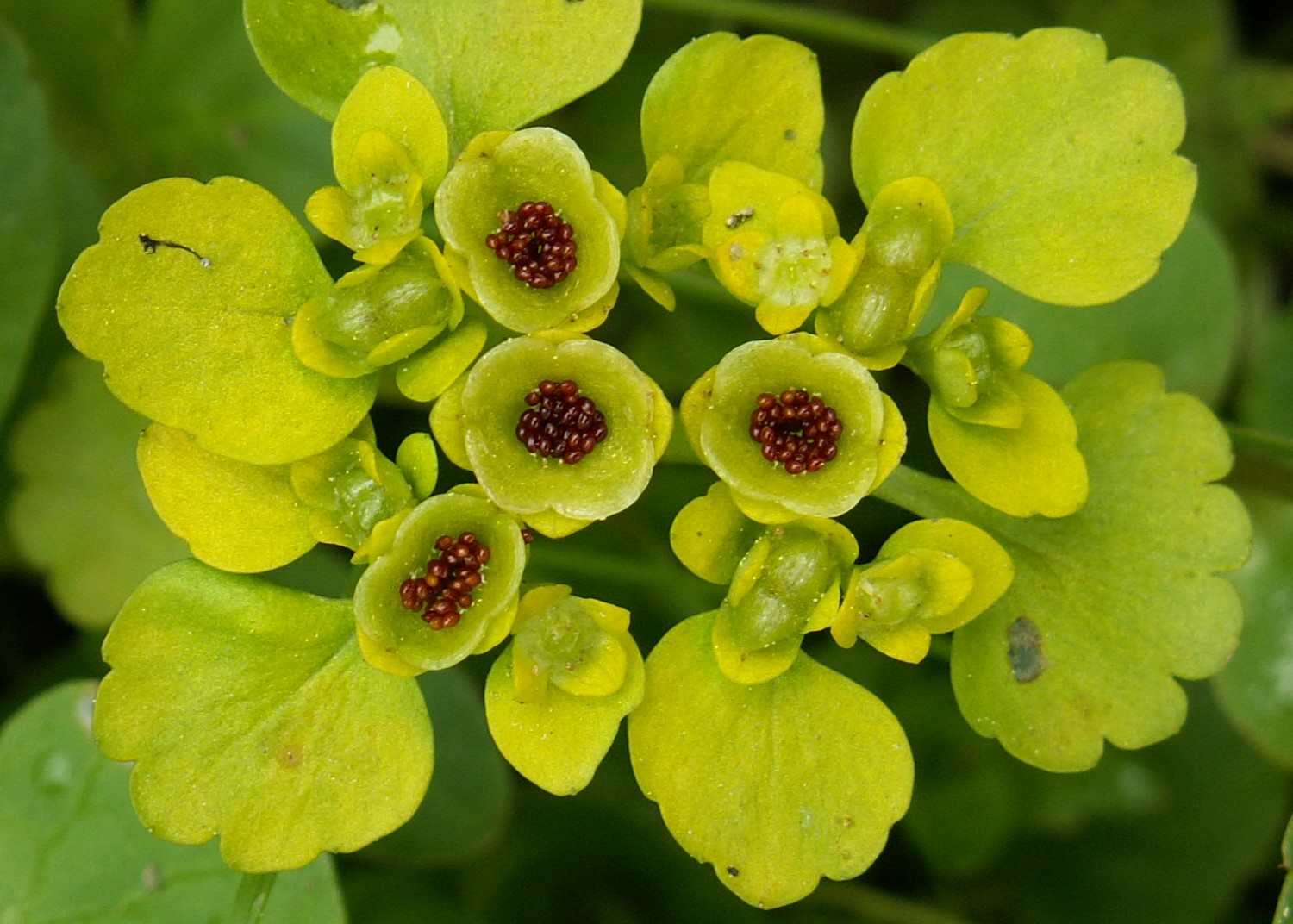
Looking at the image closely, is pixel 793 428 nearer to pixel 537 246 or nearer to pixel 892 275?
pixel 892 275

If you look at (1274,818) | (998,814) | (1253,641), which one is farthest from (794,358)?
(1274,818)

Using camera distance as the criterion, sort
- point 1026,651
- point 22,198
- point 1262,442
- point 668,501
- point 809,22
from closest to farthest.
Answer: point 1026,651 → point 1262,442 → point 22,198 → point 809,22 → point 668,501

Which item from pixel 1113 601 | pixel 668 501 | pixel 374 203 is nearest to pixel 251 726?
pixel 374 203

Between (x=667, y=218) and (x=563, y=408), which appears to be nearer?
(x=563, y=408)

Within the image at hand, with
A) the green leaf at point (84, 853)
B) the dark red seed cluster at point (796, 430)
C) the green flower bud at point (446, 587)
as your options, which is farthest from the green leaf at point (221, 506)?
the green leaf at point (84, 853)

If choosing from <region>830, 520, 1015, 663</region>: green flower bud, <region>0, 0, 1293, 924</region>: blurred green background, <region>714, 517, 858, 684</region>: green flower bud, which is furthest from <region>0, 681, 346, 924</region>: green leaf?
<region>830, 520, 1015, 663</region>: green flower bud

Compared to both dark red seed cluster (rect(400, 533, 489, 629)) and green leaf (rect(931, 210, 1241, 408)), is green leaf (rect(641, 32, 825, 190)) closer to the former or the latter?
dark red seed cluster (rect(400, 533, 489, 629))

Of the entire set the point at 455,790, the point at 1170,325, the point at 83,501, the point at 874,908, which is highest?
the point at 1170,325
